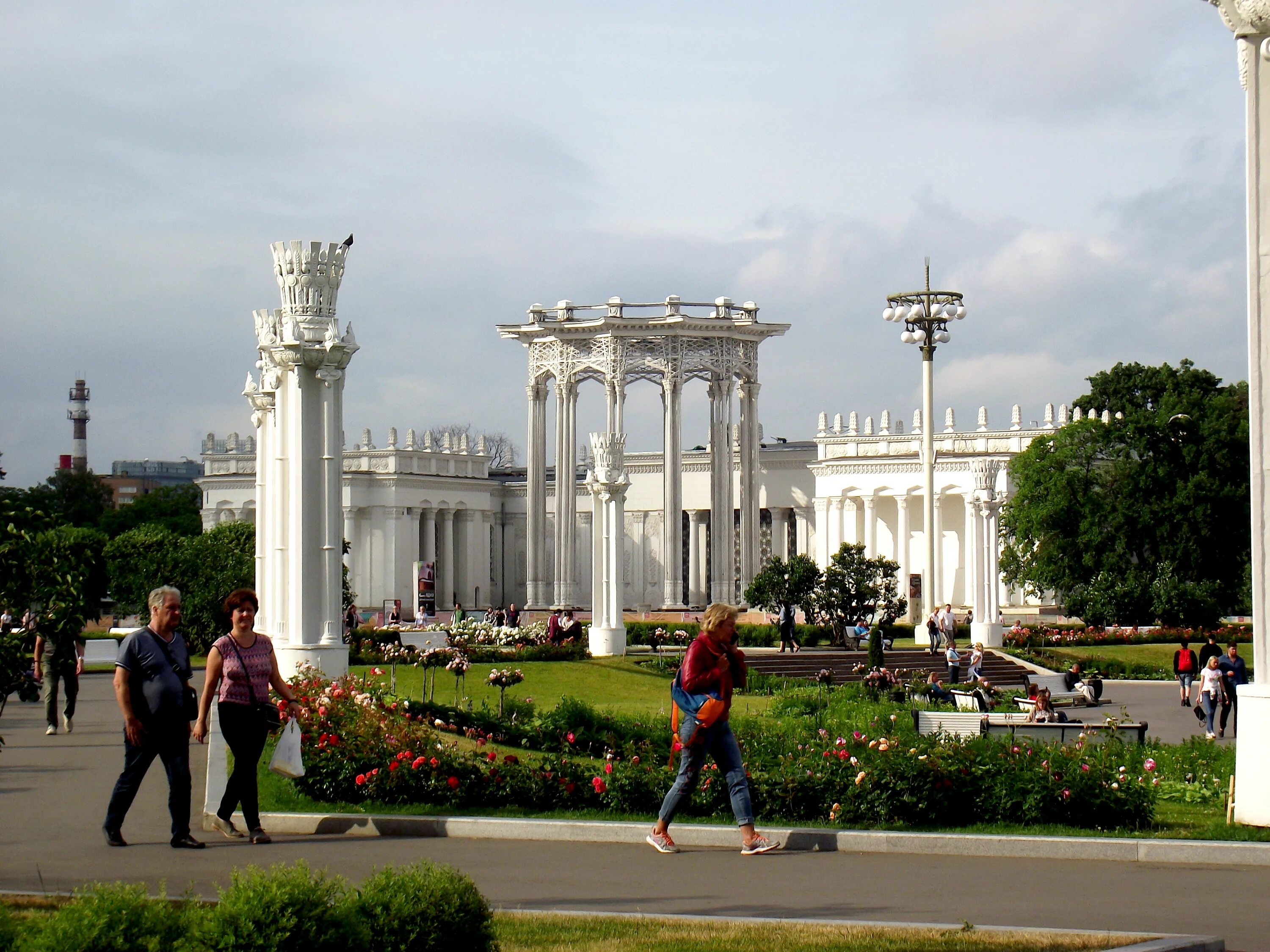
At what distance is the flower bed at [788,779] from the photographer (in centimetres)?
1319

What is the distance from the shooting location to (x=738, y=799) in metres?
12.2

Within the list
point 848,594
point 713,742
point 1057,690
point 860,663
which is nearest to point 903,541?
point 848,594

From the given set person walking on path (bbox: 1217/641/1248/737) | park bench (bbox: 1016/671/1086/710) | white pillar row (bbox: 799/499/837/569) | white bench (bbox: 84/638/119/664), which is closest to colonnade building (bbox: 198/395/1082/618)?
white pillar row (bbox: 799/499/837/569)

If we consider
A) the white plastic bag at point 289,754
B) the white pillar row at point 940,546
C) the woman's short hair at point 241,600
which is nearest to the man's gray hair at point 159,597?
the woman's short hair at point 241,600

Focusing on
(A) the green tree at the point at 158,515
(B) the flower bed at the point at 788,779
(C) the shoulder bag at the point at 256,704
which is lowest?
(B) the flower bed at the point at 788,779

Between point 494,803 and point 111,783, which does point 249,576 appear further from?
point 494,803

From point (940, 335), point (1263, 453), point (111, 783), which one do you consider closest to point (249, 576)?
point (940, 335)

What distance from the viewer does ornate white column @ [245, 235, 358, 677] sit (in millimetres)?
23781

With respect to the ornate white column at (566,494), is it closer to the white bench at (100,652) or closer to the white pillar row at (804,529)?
the white pillar row at (804,529)

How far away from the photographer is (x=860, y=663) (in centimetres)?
4056

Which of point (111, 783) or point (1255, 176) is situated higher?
point (1255, 176)

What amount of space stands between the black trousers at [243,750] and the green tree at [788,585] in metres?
40.5

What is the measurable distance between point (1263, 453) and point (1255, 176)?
2.19 meters

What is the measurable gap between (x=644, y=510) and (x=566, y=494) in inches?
Result: 518
